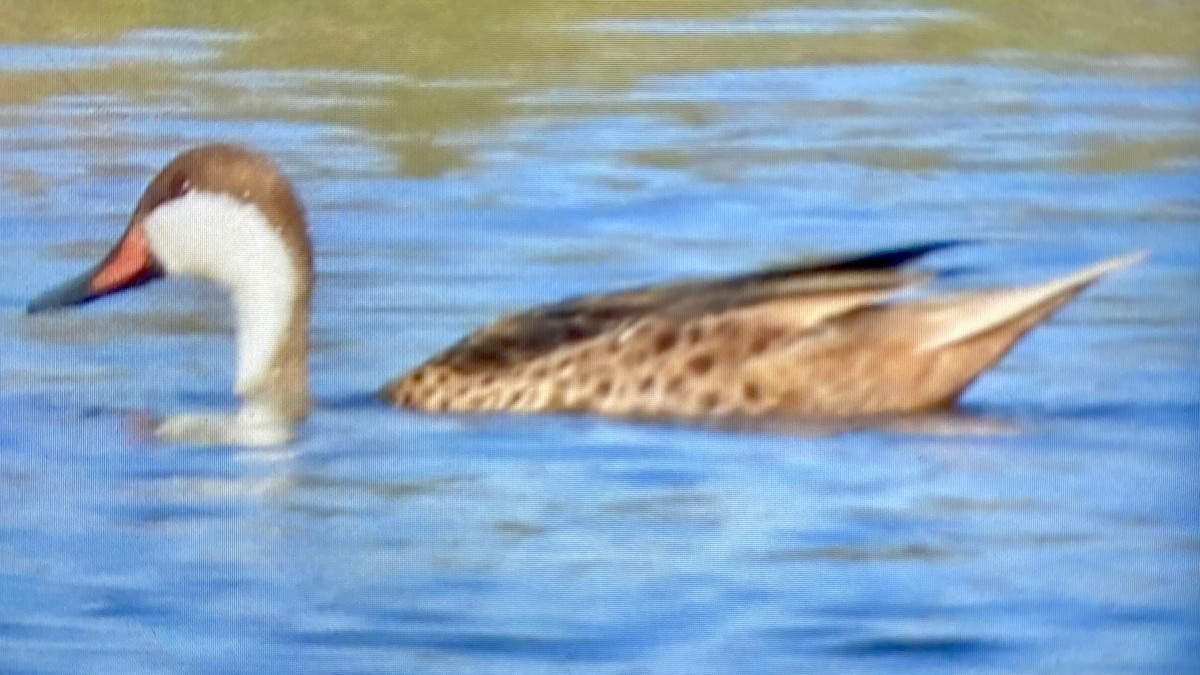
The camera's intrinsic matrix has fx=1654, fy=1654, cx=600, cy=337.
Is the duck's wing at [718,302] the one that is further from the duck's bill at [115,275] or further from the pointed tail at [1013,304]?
the duck's bill at [115,275]

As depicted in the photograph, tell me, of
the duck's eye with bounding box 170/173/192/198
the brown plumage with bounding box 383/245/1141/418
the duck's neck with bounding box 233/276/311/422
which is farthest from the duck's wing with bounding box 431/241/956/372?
the duck's eye with bounding box 170/173/192/198

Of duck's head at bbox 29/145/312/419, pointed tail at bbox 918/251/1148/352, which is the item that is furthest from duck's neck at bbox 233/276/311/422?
pointed tail at bbox 918/251/1148/352

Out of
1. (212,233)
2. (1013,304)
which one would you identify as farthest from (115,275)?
(1013,304)

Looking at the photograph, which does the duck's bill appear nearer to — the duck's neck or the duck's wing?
the duck's neck

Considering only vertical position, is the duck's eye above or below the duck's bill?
above

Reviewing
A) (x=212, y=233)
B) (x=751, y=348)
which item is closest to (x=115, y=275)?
(x=212, y=233)

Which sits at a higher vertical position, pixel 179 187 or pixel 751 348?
pixel 179 187

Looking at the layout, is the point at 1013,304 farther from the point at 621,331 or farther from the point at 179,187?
the point at 179,187

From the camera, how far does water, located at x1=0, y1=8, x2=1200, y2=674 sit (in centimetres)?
132

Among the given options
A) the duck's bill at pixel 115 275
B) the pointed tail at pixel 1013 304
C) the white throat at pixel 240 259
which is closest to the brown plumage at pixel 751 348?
the pointed tail at pixel 1013 304

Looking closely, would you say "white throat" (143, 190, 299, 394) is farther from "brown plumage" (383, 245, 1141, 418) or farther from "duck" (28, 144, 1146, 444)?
"brown plumage" (383, 245, 1141, 418)

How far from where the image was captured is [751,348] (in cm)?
135

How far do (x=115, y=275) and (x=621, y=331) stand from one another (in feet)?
1.38

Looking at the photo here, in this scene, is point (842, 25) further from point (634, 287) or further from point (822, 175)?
point (634, 287)
